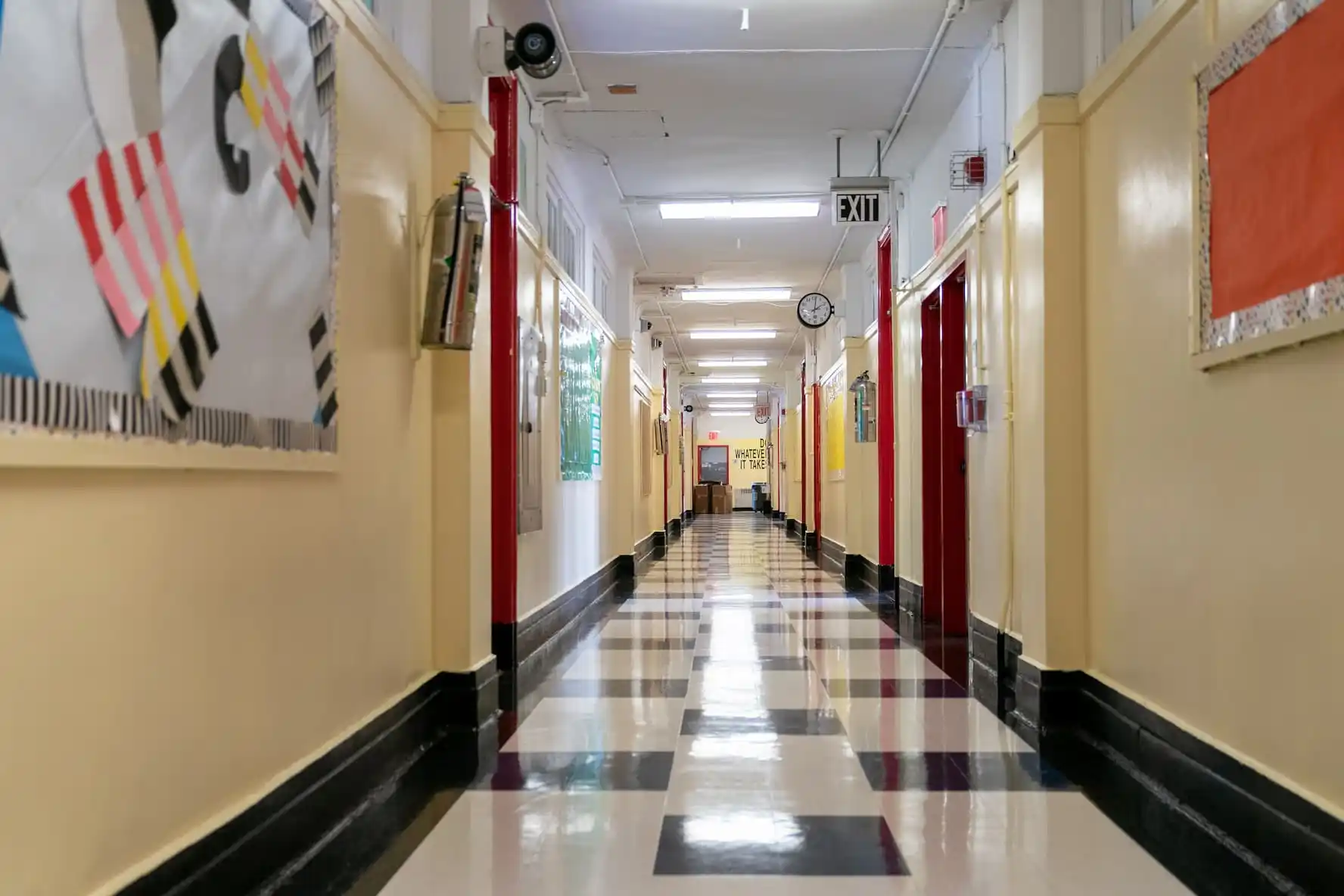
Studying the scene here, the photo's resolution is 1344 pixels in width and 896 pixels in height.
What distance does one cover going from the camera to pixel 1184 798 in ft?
9.04

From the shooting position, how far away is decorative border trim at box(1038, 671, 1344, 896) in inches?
84.7

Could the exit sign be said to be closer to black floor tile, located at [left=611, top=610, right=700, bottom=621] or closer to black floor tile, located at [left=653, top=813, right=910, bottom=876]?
black floor tile, located at [left=611, top=610, right=700, bottom=621]

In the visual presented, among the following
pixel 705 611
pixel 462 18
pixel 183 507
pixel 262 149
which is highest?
pixel 462 18

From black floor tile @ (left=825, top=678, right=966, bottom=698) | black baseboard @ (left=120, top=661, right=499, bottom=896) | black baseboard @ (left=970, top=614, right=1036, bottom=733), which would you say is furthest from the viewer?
black floor tile @ (left=825, top=678, right=966, bottom=698)

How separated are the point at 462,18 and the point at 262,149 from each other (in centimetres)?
185

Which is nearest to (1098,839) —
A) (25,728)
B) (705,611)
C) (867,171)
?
(25,728)

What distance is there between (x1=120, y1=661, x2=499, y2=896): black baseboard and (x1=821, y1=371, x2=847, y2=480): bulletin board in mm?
7376

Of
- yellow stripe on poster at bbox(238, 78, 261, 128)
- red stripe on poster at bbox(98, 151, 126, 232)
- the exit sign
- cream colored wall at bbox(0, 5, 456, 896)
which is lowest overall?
cream colored wall at bbox(0, 5, 456, 896)

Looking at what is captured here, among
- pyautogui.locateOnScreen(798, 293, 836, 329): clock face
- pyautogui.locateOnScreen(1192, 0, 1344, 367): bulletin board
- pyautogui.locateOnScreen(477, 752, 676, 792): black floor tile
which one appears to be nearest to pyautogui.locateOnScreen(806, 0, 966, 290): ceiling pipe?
pyautogui.locateOnScreen(1192, 0, 1344, 367): bulletin board

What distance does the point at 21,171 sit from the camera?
4.83 feet

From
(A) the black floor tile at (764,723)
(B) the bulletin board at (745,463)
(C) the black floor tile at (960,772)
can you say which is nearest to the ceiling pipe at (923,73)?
(A) the black floor tile at (764,723)

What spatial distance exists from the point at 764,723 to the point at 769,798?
3.09ft

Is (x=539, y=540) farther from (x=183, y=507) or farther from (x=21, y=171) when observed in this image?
(x=21, y=171)

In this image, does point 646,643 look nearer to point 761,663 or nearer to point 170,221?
point 761,663
